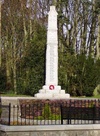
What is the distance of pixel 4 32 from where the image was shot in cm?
4247

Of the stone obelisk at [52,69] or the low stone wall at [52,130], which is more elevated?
the stone obelisk at [52,69]

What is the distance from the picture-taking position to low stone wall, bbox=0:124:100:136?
12.4 meters

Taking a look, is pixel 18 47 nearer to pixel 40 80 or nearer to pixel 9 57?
pixel 9 57

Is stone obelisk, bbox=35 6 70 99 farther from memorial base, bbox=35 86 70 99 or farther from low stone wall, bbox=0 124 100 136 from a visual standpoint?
low stone wall, bbox=0 124 100 136

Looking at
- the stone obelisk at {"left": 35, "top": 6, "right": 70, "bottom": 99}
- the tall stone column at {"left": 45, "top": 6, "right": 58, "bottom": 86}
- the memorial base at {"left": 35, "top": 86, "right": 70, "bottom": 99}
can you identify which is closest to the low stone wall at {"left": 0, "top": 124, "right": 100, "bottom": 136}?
the memorial base at {"left": 35, "top": 86, "right": 70, "bottom": 99}

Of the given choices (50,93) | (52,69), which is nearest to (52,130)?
(50,93)

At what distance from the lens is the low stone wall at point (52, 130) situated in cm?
1237

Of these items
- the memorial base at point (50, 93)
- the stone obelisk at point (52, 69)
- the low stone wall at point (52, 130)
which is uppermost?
the stone obelisk at point (52, 69)

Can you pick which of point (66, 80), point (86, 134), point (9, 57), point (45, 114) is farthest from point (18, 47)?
point (86, 134)

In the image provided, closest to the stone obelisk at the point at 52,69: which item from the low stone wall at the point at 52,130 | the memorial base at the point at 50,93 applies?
the memorial base at the point at 50,93

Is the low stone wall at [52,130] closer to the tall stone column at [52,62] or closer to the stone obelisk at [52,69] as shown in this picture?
the stone obelisk at [52,69]

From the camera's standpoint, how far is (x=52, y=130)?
12539mm

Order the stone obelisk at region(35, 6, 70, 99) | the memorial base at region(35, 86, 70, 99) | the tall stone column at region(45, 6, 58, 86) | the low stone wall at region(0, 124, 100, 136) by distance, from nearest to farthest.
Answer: the low stone wall at region(0, 124, 100, 136) → the memorial base at region(35, 86, 70, 99) → the stone obelisk at region(35, 6, 70, 99) → the tall stone column at region(45, 6, 58, 86)

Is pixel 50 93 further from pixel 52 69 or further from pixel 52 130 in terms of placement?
pixel 52 130
